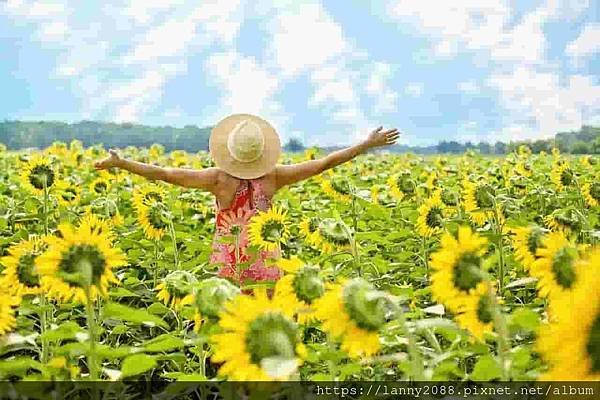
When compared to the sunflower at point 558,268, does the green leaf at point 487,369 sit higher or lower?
lower

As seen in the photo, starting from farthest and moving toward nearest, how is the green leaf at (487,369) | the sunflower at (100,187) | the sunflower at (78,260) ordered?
the sunflower at (100,187) → the sunflower at (78,260) → the green leaf at (487,369)

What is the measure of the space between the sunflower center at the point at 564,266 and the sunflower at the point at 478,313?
164 millimetres

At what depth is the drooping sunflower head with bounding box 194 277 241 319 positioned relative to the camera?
163cm

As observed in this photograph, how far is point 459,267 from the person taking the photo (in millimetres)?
1501

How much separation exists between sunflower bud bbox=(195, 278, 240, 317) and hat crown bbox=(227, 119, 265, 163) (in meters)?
1.66

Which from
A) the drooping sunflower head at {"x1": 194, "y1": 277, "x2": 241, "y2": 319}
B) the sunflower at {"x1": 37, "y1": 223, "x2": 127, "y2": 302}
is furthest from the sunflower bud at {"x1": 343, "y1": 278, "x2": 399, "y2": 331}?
the sunflower at {"x1": 37, "y1": 223, "x2": 127, "y2": 302}

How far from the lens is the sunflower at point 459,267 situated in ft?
4.90

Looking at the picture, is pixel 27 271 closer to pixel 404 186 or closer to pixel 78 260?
pixel 78 260

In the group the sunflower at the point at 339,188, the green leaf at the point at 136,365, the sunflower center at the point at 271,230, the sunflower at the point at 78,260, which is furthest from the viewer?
the sunflower at the point at 339,188

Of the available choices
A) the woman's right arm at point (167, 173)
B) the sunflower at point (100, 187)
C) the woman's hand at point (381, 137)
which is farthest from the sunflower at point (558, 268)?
the sunflower at point (100, 187)

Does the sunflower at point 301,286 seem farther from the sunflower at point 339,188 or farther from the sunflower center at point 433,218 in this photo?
the sunflower at point 339,188

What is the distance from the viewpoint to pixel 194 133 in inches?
402

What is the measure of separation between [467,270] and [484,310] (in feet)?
0.28

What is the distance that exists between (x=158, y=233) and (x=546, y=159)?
5.85 m
